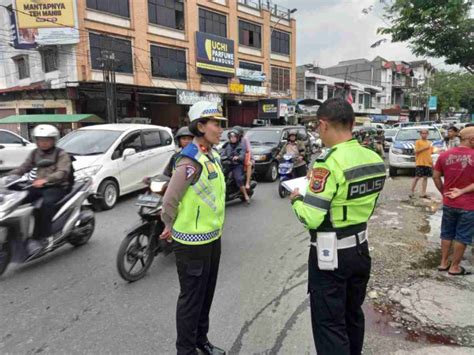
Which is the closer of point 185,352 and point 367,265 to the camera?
point 367,265

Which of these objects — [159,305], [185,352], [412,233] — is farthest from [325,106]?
[412,233]

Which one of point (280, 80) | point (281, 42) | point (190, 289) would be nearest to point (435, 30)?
point (190, 289)

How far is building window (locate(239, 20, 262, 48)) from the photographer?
104 feet

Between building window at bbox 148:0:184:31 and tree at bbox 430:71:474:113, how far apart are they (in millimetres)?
28884

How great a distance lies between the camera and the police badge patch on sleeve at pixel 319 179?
197 cm

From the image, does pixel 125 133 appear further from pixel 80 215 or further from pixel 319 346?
pixel 319 346

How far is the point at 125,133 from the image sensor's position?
25.8 feet

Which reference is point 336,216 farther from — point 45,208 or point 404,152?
point 404,152

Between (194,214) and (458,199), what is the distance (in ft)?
10.3

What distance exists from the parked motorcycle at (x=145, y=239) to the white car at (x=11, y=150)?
9.01 meters

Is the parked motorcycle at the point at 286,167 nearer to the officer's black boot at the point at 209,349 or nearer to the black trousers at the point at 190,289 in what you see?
the officer's black boot at the point at 209,349

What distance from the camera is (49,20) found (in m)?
19.7

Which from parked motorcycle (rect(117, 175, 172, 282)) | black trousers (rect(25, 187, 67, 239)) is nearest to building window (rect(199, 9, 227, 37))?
black trousers (rect(25, 187, 67, 239))

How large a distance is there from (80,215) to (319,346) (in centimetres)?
387
